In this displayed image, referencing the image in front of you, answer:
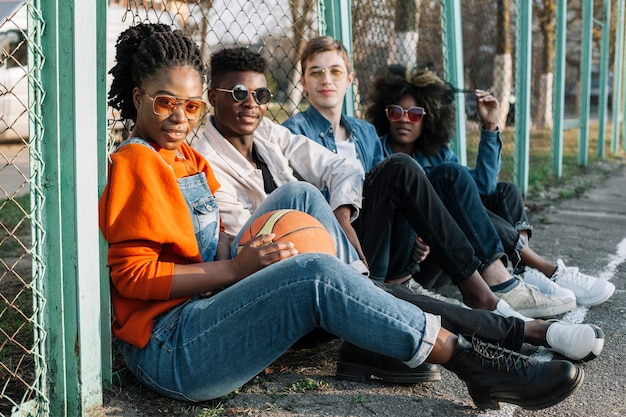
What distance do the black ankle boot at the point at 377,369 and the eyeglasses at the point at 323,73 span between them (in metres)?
1.82

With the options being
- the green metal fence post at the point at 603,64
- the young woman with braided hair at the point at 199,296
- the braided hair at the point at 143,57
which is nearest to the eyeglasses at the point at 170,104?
the young woman with braided hair at the point at 199,296

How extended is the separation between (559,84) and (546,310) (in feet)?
22.1

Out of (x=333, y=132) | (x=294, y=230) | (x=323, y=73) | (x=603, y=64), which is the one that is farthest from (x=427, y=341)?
(x=603, y=64)

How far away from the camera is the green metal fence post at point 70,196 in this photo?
254 centimetres

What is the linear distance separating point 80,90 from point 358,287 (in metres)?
1.19

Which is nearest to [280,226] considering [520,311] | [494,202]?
[520,311]

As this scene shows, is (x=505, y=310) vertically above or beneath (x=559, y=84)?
beneath

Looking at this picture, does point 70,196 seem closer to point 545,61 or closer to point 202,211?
point 202,211

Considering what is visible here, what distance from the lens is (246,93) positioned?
11.7 feet

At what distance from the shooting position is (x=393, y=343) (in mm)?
2650

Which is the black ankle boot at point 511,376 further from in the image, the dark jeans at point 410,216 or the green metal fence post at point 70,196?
the green metal fence post at point 70,196

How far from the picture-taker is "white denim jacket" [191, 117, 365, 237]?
343cm

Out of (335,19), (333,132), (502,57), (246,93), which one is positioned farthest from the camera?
(502,57)

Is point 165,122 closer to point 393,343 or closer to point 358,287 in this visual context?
point 358,287
